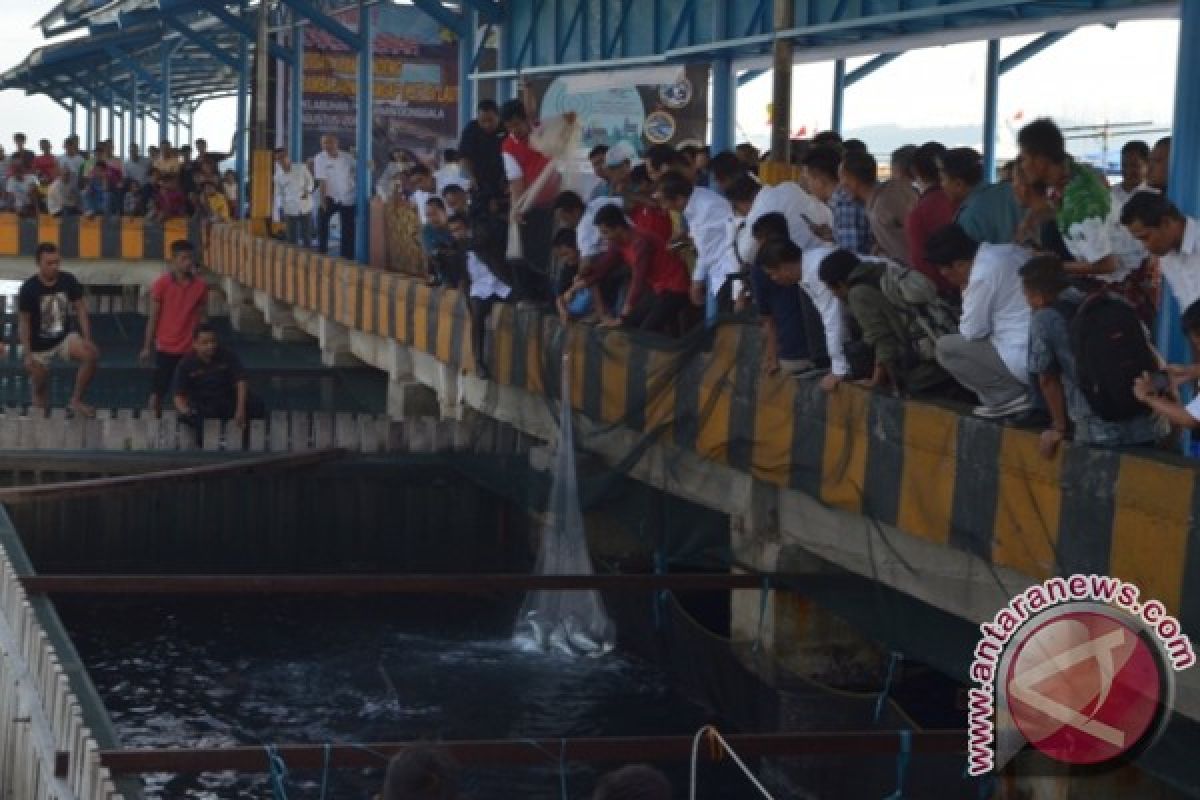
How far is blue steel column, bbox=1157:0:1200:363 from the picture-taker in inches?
366

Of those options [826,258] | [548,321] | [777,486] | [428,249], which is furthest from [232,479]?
[826,258]

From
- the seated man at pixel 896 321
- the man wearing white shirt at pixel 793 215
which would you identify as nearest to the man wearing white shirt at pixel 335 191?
the man wearing white shirt at pixel 793 215

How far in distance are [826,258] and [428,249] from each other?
970cm

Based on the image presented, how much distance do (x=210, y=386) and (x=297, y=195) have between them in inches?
529

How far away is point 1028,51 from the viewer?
21672mm

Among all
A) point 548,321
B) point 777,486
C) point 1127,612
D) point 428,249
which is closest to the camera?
point 1127,612

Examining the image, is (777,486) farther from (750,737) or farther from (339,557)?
(339,557)

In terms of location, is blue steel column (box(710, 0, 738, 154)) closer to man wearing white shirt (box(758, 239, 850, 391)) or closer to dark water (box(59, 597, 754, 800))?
dark water (box(59, 597, 754, 800))

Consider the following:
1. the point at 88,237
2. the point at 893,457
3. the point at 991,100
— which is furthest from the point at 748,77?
the point at 893,457

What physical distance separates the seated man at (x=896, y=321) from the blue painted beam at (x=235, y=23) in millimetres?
23245

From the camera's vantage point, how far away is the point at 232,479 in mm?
16234

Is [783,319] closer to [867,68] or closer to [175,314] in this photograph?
[175,314]

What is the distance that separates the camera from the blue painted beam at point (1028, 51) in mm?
21266

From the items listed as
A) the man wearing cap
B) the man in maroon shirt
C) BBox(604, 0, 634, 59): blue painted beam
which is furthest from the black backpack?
BBox(604, 0, 634, 59): blue painted beam
